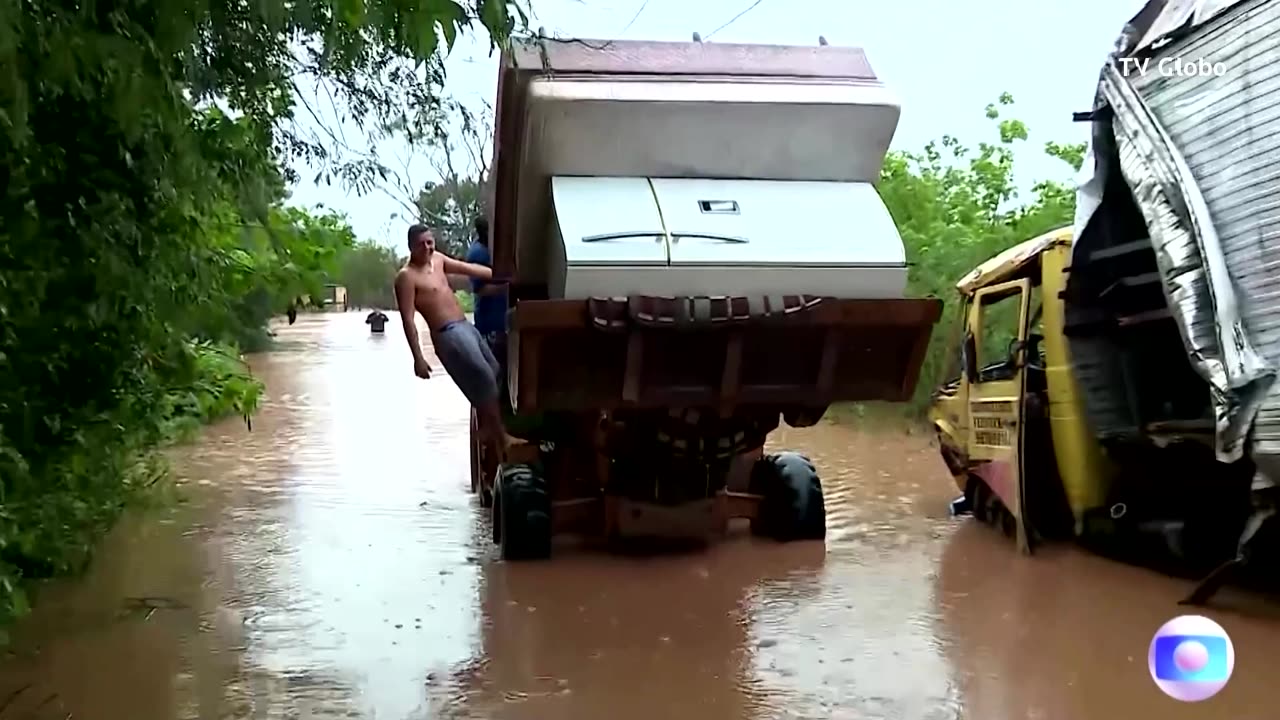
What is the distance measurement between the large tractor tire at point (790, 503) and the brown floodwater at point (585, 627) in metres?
0.13

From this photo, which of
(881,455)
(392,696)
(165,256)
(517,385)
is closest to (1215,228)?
(517,385)

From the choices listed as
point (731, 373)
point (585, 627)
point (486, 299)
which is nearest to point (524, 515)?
point (585, 627)

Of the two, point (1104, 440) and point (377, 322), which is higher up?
A: point (377, 322)

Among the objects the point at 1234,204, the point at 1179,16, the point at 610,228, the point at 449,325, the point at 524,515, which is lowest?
the point at 524,515

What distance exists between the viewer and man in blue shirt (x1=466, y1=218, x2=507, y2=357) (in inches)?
347

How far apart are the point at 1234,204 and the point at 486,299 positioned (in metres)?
4.90

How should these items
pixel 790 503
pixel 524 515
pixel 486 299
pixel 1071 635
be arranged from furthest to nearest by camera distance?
pixel 486 299 → pixel 790 503 → pixel 524 515 → pixel 1071 635

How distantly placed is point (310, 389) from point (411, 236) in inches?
562

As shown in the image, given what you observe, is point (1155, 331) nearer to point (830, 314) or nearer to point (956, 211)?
point (830, 314)

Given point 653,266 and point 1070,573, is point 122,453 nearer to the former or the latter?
point 653,266

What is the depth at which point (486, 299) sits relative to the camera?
9.34m

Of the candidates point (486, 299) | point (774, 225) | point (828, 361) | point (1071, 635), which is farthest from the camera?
point (486, 299)

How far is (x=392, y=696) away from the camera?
5.40m

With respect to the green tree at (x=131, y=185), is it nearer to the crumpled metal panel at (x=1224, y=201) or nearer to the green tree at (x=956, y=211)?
the crumpled metal panel at (x=1224, y=201)
